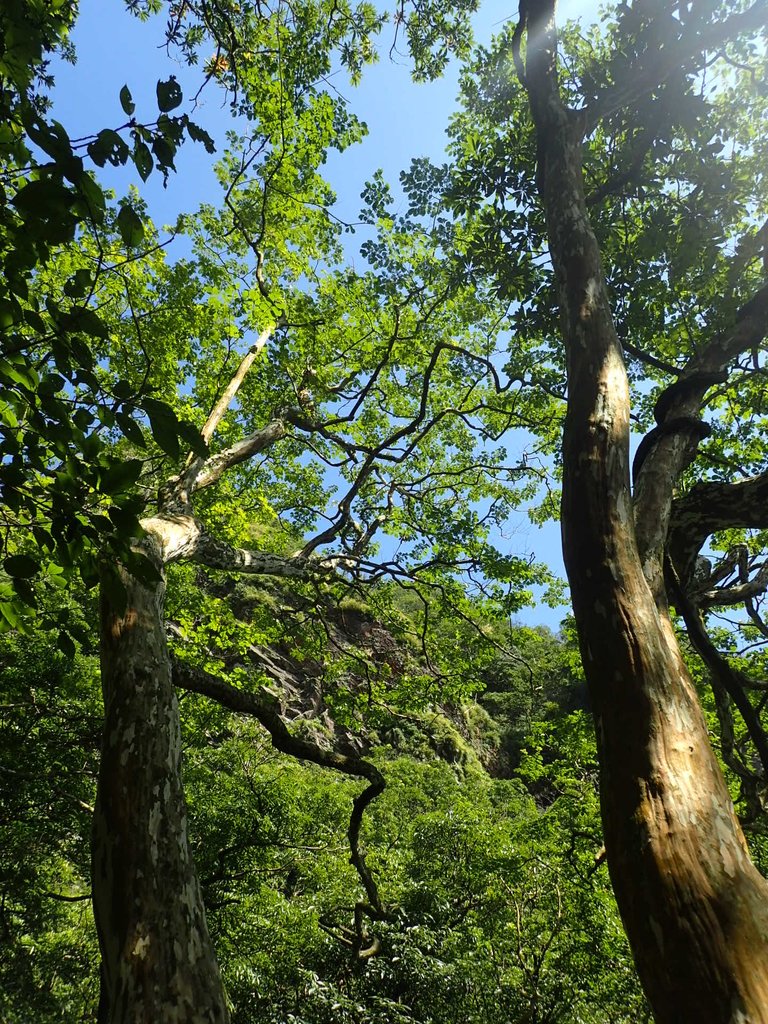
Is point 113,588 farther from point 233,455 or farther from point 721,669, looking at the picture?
point 233,455

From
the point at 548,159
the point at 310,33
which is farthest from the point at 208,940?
the point at 310,33

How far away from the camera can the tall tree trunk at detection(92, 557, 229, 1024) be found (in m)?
1.91

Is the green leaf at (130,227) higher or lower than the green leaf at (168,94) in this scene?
lower

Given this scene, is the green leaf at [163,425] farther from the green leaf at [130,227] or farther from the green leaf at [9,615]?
the green leaf at [9,615]

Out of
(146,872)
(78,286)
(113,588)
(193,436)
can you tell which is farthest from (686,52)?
(146,872)

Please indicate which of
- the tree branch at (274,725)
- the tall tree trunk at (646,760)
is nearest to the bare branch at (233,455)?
the tree branch at (274,725)

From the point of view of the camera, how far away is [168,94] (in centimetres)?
121

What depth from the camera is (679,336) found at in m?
5.94

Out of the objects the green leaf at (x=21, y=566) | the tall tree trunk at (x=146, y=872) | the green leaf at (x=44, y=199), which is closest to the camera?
the green leaf at (x=44, y=199)

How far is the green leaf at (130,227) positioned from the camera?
1239 mm

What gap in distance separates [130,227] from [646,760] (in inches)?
77.4

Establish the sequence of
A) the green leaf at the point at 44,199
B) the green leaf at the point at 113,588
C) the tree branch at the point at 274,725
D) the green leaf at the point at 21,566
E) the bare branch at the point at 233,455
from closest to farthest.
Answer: the green leaf at the point at 44,199, the green leaf at the point at 21,566, the green leaf at the point at 113,588, the tree branch at the point at 274,725, the bare branch at the point at 233,455

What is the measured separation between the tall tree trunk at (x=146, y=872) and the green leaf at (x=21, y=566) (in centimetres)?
48

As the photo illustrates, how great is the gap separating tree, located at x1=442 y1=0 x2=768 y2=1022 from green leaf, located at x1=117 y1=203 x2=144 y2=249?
168cm
